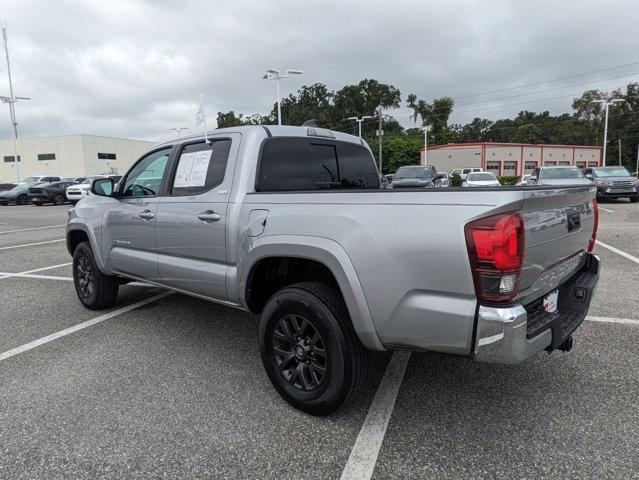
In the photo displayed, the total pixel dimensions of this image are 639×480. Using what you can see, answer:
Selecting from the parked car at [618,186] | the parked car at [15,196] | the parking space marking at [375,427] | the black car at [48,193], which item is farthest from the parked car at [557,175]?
the parked car at [15,196]

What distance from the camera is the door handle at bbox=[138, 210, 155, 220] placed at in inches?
159

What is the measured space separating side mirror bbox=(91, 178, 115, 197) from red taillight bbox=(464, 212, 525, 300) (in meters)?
3.89

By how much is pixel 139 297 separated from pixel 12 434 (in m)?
3.10

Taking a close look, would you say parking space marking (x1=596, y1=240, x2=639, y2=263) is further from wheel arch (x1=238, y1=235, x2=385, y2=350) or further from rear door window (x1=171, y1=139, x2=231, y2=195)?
rear door window (x1=171, y1=139, x2=231, y2=195)

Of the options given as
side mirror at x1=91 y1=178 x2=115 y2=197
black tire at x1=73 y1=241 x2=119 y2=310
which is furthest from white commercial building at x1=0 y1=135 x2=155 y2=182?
side mirror at x1=91 y1=178 x2=115 y2=197

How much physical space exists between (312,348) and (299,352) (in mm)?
110

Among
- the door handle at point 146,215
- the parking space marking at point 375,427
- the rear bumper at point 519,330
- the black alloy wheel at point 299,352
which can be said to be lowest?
the parking space marking at point 375,427

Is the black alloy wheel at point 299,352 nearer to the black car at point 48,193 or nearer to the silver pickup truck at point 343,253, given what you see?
the silver pickup truck at point 343,253

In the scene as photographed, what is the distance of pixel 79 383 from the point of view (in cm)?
342

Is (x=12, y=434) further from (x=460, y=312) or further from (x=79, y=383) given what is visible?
(x=460, y=312)

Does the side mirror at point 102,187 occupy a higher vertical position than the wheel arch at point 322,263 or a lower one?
higher

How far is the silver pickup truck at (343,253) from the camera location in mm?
2209

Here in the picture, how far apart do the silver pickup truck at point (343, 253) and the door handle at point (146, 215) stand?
0.06ft

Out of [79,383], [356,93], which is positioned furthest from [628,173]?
[356,93]
